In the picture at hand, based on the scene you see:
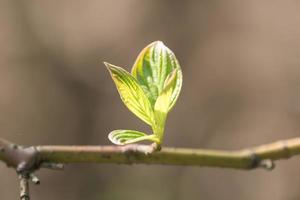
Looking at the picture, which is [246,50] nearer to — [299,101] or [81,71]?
[299,101]

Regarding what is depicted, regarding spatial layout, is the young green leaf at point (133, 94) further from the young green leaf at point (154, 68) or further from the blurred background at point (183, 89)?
the blurred background at point (183, 89)

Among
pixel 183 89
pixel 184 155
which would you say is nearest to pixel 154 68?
pixel 184 155

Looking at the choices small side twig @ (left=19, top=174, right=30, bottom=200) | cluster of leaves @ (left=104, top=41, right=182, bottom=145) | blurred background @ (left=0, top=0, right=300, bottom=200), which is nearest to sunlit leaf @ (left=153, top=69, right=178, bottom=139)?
cluster of leaves @ (left=104, top=41, right=182, bottom=145)

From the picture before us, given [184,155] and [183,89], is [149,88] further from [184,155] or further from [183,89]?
[183,89]

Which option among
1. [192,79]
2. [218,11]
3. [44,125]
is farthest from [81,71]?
[218,11]

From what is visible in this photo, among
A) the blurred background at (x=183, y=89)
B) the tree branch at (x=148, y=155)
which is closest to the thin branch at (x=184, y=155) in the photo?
the tree branch at (x=148, y=155)

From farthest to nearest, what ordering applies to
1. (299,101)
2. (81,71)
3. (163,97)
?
(81,71) → (299,101) → (163,97)

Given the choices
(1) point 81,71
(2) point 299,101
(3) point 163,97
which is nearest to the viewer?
(3) point 163,97
